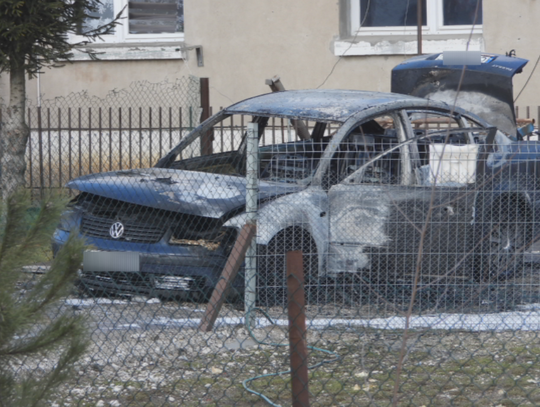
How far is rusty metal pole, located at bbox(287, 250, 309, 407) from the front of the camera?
2984 mm

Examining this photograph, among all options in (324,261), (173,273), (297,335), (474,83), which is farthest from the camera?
(474,83)

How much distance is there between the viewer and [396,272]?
5.17m

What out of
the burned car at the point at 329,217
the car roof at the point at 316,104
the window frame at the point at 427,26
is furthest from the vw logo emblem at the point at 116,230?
the window frame at the point at 427,26

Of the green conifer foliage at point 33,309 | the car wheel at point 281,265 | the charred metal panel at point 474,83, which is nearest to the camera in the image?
the green conifer foliage at point 33,309

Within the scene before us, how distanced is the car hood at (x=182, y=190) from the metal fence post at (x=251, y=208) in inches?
16.2

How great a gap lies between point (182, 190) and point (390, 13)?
7658 mm

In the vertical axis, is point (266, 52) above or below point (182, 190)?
above

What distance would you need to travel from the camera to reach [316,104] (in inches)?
243

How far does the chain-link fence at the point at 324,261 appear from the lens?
177 inches

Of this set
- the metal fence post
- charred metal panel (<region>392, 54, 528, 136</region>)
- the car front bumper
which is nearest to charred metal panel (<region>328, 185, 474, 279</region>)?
the metal fence post

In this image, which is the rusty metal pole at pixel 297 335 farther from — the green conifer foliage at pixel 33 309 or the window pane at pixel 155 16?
the window pane at pixel 155 16

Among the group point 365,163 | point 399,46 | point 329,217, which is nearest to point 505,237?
point 365,163

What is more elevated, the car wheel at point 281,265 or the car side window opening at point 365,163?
the car side window opening at point 365,163

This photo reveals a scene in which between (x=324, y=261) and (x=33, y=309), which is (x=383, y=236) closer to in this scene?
(x=324, y=261)
